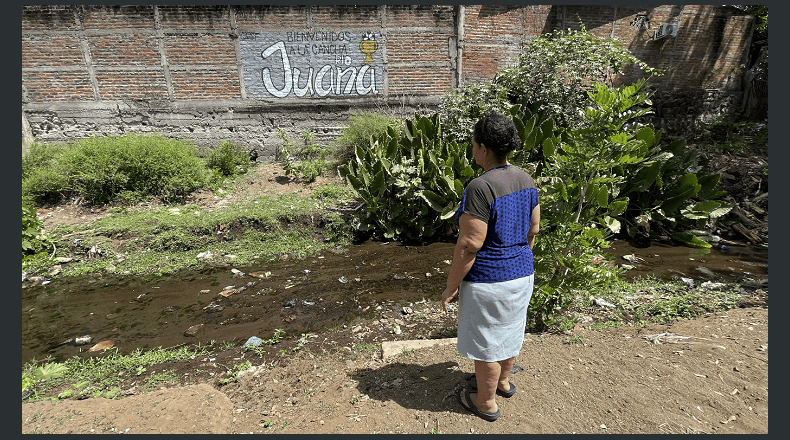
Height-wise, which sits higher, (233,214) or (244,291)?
(233,214)

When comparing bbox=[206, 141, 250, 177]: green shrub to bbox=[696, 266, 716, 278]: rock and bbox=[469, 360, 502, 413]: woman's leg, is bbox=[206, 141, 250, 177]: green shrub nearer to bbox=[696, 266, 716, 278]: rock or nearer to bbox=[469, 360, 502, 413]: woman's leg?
bbox=[469, 360, 502, 413]: woman's leg

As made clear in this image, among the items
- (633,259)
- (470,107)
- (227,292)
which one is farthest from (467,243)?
(470,107)

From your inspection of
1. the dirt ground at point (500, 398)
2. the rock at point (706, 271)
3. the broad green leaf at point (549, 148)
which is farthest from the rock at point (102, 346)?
the rock at point (706, 271)

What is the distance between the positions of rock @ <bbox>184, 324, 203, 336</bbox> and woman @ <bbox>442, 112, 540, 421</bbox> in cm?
285

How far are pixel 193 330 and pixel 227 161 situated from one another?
4.97 metres

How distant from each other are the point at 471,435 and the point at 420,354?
839 mm

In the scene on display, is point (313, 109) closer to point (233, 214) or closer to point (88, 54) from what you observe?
point (233, 214)

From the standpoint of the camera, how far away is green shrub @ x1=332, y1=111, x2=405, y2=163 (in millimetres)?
7781

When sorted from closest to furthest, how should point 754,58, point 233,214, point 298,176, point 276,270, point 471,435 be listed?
point 471,435, point 276,270, point 233,214, point 298,176, point 754,58

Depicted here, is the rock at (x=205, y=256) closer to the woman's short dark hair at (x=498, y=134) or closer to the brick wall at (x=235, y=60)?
the brick wall at (x=235, y=60)

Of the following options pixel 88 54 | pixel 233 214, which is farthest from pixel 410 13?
pixel 88 54

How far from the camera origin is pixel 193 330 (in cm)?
369

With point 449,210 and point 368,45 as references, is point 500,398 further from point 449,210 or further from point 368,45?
point 368,45

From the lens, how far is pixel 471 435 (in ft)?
6.69
